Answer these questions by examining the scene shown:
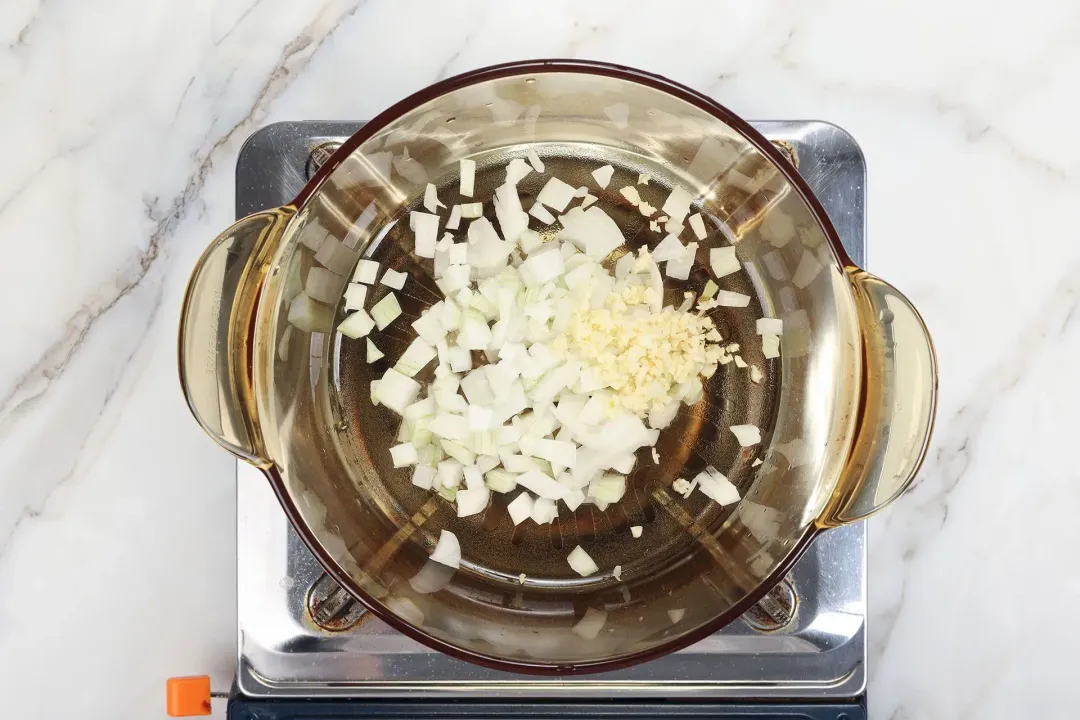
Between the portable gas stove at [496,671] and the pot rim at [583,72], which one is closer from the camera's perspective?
the pot rim at [583,72]

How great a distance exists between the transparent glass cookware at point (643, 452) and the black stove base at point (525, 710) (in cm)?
12

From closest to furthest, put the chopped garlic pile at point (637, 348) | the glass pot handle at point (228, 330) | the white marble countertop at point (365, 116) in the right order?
the glass pot handle at point (228, 330) < the chopped garlic pile at point (637, 348) < the white marble countertop at point (365, 116)

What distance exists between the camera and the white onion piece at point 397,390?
0.72m

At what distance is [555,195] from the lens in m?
0.73

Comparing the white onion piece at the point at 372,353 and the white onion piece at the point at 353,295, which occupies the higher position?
the white onion piece at the point at 353,295

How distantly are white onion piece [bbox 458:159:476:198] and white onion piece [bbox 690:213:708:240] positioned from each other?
0.69 feet

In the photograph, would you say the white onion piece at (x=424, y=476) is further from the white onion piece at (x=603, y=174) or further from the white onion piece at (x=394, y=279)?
the white onion piece at (x=603, y=174)

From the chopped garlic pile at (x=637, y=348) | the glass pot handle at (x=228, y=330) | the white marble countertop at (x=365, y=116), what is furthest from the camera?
the white marble countertop at (x=365, y=116)

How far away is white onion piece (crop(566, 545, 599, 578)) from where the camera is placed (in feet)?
2.35

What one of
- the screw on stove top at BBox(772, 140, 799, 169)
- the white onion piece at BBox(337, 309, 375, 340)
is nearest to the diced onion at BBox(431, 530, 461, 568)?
the white onion piece at BBox(337, 309, 375, 340)

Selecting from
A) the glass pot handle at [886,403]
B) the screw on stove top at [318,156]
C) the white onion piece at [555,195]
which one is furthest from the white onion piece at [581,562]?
the screw on stove top at [318,156]

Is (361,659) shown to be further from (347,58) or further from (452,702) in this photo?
(347,58)

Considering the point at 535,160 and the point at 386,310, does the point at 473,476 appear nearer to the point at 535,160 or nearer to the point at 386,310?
the point at 386,310

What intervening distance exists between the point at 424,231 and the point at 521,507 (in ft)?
0.90
